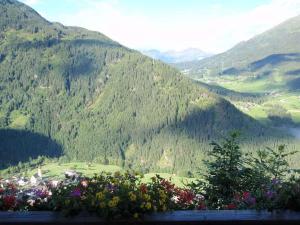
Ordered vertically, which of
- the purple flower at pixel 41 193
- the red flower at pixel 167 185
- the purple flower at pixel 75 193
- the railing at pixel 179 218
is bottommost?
the railing at pixel 179 218

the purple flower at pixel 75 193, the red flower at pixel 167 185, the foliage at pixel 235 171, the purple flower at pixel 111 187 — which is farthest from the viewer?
the foliage at pixel 235 171

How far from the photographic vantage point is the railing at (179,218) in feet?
20.8

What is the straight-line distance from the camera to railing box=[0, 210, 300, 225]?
6340mm

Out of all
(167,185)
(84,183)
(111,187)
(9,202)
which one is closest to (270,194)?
(167,185)

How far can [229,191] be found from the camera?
9883mm

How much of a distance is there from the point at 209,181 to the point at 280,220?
3.72 m

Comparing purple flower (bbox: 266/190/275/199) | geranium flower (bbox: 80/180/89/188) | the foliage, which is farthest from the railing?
the foliage

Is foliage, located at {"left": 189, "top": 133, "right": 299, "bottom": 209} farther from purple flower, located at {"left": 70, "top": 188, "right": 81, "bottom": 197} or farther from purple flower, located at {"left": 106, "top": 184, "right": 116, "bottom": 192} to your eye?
purple flower, located at {"left": 70, "top": 188, "right": 81, "bottom": 197}

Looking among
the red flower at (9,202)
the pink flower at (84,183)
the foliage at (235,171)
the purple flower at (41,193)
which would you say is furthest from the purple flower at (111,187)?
the foliage at (235,171)

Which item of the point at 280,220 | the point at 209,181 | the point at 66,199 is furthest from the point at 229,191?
the point at 66,199

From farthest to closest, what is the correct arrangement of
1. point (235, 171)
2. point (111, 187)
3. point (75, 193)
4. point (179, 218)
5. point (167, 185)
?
point (235, 171) < point (167, 185) < point (111, 187) < point (75, 193) < point (179, 218)

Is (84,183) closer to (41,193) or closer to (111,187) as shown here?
(111,187)

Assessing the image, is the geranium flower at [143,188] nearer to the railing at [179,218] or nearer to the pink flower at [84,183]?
the railing at [179,218]

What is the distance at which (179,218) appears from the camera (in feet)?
21.0
